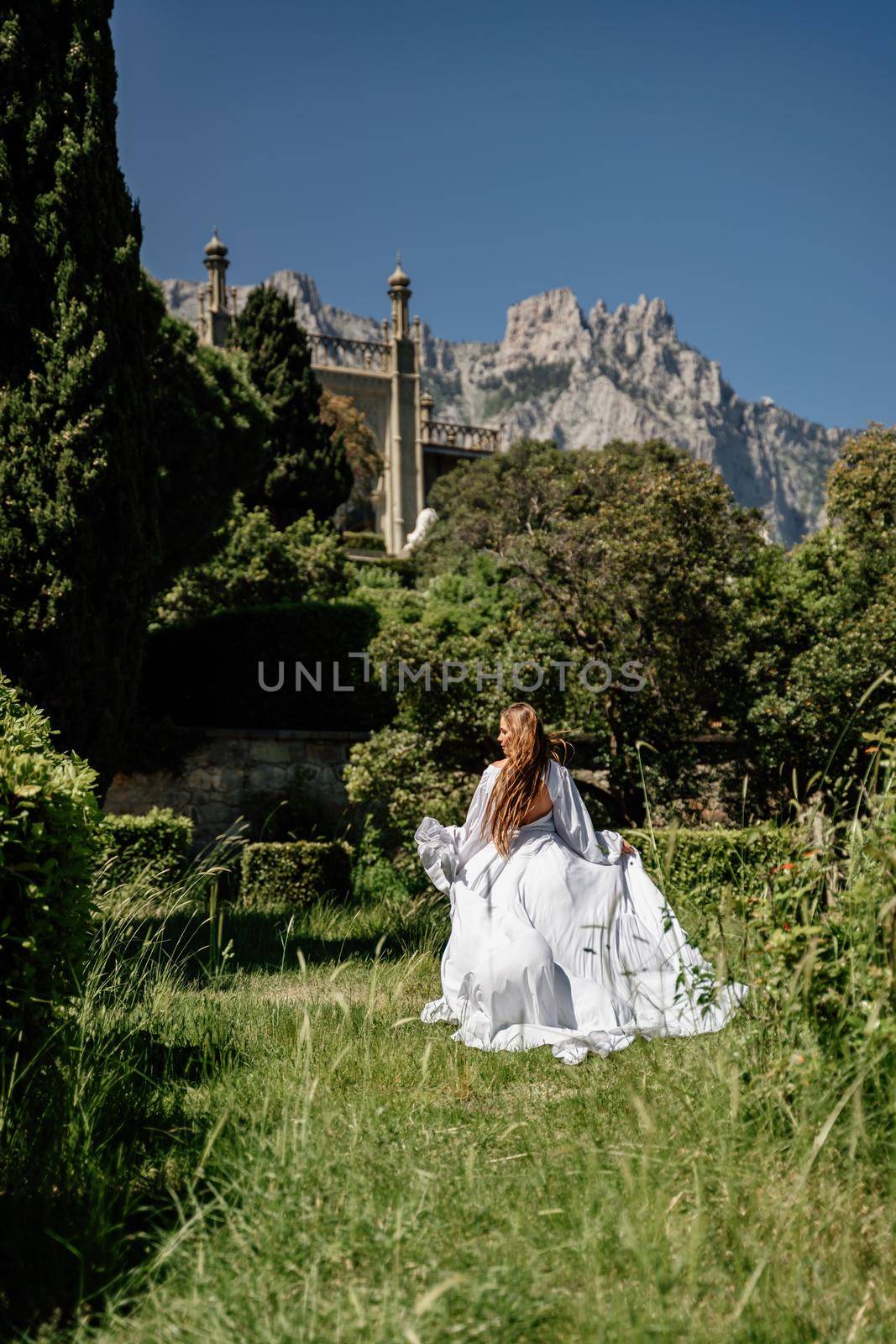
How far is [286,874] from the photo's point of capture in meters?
10.3

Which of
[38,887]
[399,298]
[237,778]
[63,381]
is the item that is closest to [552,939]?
[38,887]

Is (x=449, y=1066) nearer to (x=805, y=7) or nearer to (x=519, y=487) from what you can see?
(x=805, y=7)

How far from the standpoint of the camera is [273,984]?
5.81 m

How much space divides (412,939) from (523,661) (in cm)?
325

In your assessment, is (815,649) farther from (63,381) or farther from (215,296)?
(215,296)

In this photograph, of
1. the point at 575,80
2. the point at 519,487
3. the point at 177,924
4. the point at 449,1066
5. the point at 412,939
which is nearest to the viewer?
the point at 449,1066

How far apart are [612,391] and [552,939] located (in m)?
108

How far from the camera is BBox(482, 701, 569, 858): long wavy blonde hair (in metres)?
5.76

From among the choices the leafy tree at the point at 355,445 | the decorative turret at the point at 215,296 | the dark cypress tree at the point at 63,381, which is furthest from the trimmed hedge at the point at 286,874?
the decorative turret at the point at 215,296

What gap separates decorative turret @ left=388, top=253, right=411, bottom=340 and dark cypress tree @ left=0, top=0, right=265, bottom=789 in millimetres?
26202

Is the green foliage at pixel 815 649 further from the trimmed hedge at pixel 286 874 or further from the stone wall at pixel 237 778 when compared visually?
the trimmed hedge at pixel 286 874

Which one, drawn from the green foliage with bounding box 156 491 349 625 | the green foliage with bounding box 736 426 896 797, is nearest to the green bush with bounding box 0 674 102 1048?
the green foliage with bounding box 736 426 896 797

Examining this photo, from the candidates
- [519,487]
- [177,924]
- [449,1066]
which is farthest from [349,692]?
[519,487]

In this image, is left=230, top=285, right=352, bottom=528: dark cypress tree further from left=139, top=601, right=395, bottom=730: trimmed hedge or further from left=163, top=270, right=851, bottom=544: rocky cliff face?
left=163, top=270, right=851, bottom=544: rocky cliff face
